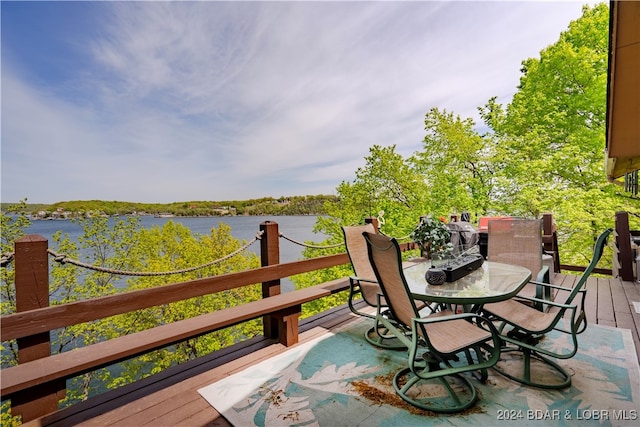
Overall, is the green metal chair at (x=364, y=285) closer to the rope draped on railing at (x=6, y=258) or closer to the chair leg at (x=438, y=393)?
the chair leg at (x=438, y=393)

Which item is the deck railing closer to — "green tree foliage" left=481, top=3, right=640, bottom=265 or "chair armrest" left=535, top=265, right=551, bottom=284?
"chair armrest" left=535, top=265, right=551, bottom=284

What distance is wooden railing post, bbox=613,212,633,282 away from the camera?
4984 mm

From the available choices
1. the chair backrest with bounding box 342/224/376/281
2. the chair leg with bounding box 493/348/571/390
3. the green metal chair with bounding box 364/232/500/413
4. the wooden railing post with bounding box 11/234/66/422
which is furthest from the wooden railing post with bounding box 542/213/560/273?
the wooden railing post with bounding box 11/234/66/422

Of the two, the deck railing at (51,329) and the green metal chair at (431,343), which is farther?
the green metal chair at (431,343)

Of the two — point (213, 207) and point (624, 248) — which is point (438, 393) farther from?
point (213, 207)

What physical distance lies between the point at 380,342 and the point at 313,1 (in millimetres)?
5964

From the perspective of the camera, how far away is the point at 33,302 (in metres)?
1.84

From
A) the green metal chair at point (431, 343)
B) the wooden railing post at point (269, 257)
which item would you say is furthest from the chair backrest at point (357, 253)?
the green metal chair at point (431, 343)

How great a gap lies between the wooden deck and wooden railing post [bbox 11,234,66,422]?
9 cm

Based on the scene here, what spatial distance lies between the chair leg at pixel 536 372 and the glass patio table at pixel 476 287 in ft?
1.54

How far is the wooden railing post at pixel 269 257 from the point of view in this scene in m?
2.96

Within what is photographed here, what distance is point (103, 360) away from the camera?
5.74 ft

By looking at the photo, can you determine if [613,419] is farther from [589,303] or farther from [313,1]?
[313,1]

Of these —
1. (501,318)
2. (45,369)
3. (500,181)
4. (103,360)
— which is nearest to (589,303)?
(501,318)
